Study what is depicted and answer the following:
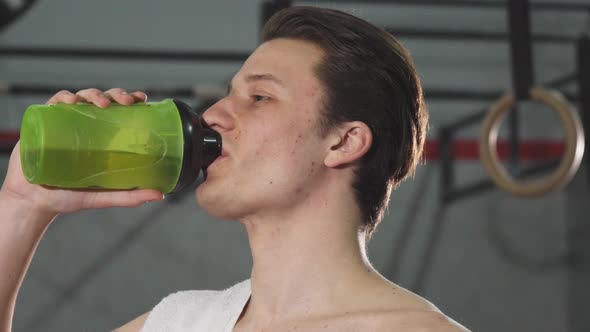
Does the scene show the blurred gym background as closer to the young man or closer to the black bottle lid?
the young man

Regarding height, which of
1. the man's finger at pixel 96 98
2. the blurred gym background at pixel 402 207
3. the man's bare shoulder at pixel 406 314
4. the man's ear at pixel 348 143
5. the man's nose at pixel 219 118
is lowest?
the blurred gym background at pixel 402 207

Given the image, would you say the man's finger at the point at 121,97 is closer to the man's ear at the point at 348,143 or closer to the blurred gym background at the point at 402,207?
the man's ear at the point at 348,143

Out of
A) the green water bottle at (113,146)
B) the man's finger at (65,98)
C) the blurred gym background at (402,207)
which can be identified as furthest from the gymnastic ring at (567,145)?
the man's finger at (65,98)

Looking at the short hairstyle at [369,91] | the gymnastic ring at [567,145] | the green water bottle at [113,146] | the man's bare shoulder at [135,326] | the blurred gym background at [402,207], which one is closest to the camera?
the green water bottle at [113,146]

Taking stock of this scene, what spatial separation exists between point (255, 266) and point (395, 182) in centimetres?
30

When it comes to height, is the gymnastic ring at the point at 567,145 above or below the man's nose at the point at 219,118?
below

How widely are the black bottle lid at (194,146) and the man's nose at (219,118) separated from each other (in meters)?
0.02

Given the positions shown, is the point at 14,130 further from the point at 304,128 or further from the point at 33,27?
the point at 304,128

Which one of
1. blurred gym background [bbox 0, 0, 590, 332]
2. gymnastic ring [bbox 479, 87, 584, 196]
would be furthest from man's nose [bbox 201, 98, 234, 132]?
blurred gym background [bbox 0, 0, 590, 332]

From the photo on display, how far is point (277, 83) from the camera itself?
1.33 m

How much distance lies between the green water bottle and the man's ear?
0.70ft

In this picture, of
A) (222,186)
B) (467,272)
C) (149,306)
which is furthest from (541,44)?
(222,186)

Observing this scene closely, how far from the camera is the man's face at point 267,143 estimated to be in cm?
127

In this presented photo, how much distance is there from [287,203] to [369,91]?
236mm
